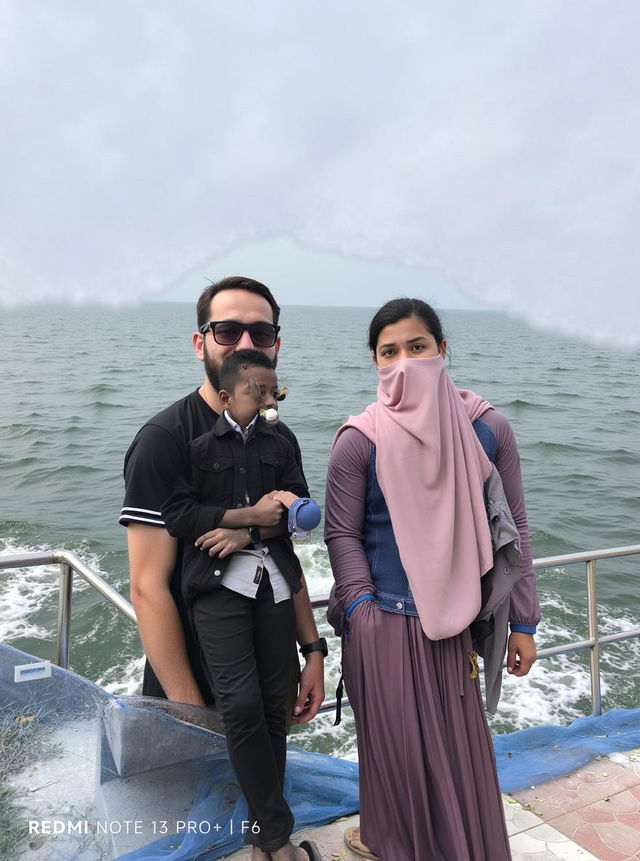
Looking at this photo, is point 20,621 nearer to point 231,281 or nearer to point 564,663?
point 564,663

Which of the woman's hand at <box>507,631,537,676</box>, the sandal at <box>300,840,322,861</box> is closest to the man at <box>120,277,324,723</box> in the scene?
the sandal at <box>300,840,322,861</box>

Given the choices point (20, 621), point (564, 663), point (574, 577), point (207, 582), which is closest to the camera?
point (207, 582)

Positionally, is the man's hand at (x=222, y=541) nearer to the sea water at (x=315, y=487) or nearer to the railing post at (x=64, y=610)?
the railing post at (x=64, y=610)

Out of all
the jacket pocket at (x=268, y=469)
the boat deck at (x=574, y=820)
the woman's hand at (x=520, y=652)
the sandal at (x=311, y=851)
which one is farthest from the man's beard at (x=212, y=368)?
the boat deck at (x=574, y=820)

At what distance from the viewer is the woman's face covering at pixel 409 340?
2.02 m

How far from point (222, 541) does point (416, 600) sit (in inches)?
24.3

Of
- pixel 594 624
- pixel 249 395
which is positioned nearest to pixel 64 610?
pixel 249 395

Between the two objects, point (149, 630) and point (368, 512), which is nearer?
point (149, 630)

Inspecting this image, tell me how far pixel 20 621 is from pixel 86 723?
5.96m

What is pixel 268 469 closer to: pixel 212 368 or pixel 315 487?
pixel 212 368

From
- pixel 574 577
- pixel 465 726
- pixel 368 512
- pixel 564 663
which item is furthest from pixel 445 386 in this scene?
pixel 574 577

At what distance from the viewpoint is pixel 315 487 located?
12.4 meters

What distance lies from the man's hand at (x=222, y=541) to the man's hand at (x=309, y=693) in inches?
21.5

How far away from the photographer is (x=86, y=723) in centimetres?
205
